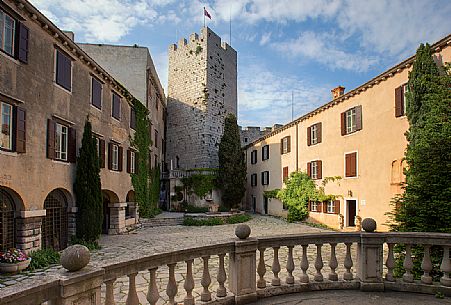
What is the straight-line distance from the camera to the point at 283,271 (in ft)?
32.8

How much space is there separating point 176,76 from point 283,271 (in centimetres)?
2968

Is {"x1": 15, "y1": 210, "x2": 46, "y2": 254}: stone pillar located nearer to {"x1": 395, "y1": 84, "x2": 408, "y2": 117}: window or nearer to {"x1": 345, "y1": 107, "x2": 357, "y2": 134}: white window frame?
{"x1": 395, "y1": 84, "x2": 408, "y2": 117}: window

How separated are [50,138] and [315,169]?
17859mm

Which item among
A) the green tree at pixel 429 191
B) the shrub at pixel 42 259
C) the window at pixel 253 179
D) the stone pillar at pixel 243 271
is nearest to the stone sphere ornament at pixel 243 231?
the stone pillar at pixel 243 271

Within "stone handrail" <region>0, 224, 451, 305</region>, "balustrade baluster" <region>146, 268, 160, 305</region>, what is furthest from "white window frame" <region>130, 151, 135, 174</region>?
"balustrade baluster" <region>146, 268, 160, 305</region>

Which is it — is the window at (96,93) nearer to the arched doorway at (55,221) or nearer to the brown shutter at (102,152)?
the brown shutter at (102,152)

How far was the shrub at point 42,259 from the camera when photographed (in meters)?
10.9

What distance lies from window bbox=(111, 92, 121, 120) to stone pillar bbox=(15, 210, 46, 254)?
27.8ft

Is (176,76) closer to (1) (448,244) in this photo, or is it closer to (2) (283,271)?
(2) (283,271)

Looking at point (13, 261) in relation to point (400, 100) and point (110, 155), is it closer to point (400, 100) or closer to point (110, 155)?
point (110, 155)

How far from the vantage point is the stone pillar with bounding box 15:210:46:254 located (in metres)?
10.9

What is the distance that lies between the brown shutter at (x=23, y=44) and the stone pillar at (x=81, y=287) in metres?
10.1

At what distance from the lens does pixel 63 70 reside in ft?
44.5

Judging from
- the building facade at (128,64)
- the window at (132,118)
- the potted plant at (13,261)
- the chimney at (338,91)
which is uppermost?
the building facade at (128,64)
